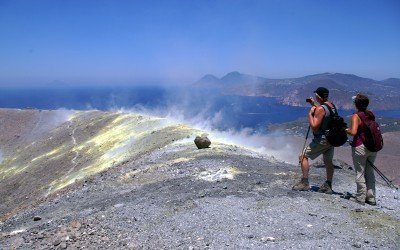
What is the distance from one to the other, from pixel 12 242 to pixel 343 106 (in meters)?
162

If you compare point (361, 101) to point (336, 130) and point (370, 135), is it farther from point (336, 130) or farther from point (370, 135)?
point (336, 130)

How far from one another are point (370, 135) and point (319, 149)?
1.53 metres

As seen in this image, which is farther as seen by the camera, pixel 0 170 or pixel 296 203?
pixel 0 170

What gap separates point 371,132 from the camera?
34.6ft

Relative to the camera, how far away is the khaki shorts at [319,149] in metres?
11.4

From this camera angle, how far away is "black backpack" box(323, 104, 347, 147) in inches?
435

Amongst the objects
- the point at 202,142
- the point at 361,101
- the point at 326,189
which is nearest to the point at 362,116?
the point at 361,101

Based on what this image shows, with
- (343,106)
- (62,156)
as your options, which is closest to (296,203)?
(62,156)

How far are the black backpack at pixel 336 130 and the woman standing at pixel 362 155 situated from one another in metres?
0.27

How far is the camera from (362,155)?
1076cm

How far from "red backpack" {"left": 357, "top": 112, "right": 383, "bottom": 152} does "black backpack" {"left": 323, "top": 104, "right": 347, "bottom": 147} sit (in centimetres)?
56

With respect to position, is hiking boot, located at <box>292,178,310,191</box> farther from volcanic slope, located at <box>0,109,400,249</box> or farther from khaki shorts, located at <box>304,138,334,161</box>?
khaki shorts, located at <box>304,138,334,161</box>

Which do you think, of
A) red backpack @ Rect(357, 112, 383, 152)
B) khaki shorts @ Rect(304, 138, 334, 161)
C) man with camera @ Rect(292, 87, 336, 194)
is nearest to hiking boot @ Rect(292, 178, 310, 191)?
man with camera @ Rect(292, 87, 336, 194)

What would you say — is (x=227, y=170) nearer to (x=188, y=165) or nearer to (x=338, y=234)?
(x=188, y=165)
